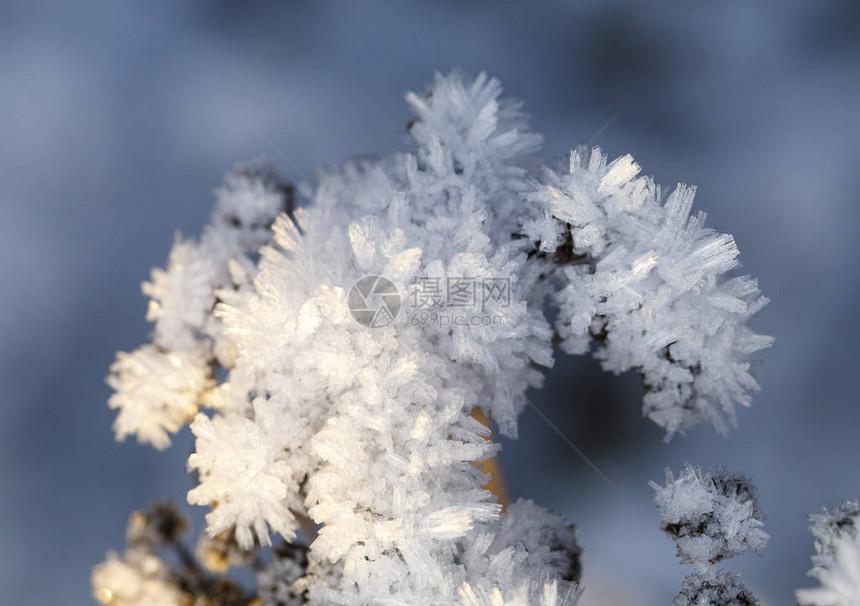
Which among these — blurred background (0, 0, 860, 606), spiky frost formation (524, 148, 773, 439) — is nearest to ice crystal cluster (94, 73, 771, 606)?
spiky frost formation (524, 148, 773, 439)

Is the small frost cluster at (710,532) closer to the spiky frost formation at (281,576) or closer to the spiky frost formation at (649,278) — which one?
the spiky frost formation at (649,278)

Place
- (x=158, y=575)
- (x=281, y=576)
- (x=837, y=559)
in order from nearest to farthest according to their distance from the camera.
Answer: (x=837, y=559), (x=281, y=576), (x=158, y=575)

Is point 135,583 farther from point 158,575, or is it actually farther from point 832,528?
point 832,528

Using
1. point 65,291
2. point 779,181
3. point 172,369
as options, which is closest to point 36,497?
point 65,291

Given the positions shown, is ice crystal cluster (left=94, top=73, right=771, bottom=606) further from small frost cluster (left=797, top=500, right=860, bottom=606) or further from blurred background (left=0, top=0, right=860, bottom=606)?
blurred background (left=0, top=0, right=860, bottom=606)

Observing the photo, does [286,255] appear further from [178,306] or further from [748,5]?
[748,5]

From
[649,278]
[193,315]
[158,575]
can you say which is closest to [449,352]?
[649,278]
